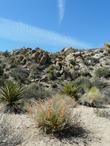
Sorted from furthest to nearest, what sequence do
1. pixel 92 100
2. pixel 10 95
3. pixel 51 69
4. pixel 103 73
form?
pixel 51 69, pixel 103 73, pixel 92 100, pixel 10 95

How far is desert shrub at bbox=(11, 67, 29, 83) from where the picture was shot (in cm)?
2797

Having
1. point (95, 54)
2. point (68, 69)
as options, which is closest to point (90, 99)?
point (68, 69)

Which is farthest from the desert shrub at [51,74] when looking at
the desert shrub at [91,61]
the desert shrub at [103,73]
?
the desert shrub at [91,61]

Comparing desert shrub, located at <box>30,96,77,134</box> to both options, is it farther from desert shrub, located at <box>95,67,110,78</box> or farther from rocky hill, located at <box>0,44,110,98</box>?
desert shrub, located at <box>95,67,110,78</box>

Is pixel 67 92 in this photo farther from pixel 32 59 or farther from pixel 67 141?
pixel 32 59

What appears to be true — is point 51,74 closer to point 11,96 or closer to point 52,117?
point 11,96

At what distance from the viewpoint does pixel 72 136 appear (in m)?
10.1

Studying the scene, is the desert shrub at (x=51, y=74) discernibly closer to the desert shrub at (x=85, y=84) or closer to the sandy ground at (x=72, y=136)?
the desert shrub at (x=85, y=84)

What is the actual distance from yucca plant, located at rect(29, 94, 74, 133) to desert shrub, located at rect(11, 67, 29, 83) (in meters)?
16.6

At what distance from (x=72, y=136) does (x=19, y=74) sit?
19.8 m

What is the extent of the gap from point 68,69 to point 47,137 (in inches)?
921

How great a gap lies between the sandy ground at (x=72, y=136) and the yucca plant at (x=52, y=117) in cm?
28

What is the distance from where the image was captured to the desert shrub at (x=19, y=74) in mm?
27969

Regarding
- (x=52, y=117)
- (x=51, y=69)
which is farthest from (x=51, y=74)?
(x=52, y=117)
